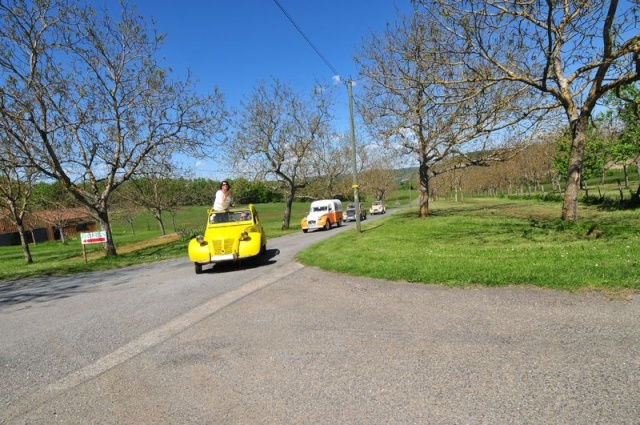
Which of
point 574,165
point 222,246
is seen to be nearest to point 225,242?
point 222,246

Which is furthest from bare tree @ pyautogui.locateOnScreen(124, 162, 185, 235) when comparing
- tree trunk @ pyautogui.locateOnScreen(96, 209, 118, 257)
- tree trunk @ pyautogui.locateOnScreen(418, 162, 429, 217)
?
tree trunk @ pyautogui.locateOnScreen(418, 162, 429, 217)

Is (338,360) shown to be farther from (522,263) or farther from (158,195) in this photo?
(158,195)

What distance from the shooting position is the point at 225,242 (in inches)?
401

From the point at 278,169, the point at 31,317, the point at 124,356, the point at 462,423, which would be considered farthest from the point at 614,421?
the point at 278,169

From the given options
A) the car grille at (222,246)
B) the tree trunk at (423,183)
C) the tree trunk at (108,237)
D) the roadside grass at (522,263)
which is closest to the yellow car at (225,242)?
the car grille at (222,246)

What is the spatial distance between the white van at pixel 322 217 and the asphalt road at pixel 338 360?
2073 centimetres

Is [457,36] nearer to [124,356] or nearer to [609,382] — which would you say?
[609,382]

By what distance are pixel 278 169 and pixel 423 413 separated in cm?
2942

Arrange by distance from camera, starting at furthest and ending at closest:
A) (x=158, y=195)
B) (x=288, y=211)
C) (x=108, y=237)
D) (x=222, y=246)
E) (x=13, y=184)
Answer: (x=158, y=195) → (x=288, y=211) → (x=13, y=184) → (x=108, y=237) → (x=222, y=246)

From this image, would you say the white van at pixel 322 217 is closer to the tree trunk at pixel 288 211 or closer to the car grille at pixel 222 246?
the tree trunk at pixel 288 211

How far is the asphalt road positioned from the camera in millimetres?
3002

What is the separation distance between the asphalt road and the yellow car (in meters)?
3.18

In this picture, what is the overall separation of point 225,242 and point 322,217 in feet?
59.2

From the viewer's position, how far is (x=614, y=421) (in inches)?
101
